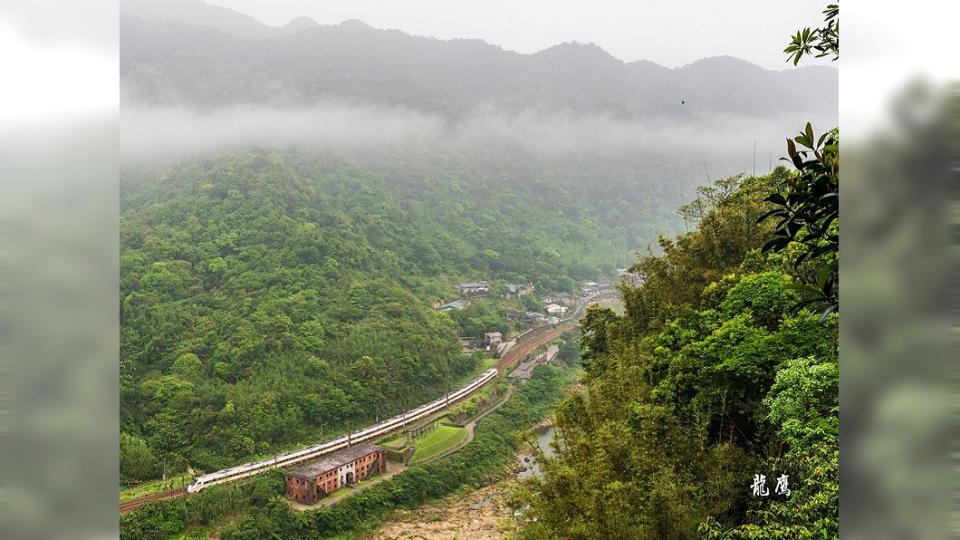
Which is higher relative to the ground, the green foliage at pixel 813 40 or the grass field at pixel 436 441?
the green foliage at pixel 813 40

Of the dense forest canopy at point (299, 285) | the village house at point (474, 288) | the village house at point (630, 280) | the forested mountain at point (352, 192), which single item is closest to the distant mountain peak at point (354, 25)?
the forested mountain at point (352, 192)

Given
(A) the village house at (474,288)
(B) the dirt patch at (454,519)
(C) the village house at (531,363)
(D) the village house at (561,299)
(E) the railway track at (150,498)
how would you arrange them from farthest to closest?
(D) the village house at (561,299) → (A) the village house at (474,288) → (C) the village house at (531,363) → (E) the railway track at (150,498) → (B) the dirt patch at (454,519)

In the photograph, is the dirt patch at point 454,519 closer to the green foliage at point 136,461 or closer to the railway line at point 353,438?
the railway line at point 353,438

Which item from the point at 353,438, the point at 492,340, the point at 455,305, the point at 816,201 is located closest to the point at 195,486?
the point at 353,438

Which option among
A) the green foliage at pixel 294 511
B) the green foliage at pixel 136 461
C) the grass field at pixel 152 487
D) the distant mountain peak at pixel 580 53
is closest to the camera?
the green foliage at pixel 294 511


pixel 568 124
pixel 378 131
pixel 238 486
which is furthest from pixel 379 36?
pixel 238 486

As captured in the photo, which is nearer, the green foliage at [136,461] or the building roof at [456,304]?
the green foliage at [136,461]
